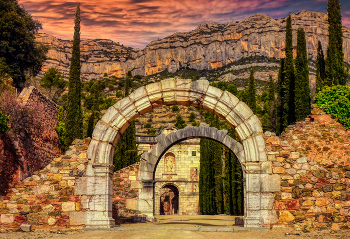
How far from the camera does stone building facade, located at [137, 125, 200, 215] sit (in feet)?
115

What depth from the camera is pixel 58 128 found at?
21.1 metres

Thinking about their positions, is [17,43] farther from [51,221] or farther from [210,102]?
[210,102]

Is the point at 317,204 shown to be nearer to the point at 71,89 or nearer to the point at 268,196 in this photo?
the point at 268,196

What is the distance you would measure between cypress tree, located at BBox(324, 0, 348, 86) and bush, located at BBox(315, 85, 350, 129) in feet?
10.1

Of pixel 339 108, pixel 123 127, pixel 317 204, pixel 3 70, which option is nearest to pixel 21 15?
pixel 3 70

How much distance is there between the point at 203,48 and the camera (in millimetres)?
99688

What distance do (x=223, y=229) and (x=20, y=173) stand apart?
373 inches

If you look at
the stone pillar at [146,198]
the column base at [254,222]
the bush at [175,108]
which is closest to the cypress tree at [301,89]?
the stone pillar at [146,198]

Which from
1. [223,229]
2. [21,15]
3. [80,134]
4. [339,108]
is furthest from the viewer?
[21,15]

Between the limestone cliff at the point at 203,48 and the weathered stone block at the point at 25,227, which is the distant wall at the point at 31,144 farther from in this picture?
the limestone cliff at the point at 203,48

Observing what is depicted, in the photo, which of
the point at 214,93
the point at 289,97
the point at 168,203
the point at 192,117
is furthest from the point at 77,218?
the point at 192,117

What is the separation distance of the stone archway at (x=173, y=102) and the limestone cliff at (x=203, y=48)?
82716 mm

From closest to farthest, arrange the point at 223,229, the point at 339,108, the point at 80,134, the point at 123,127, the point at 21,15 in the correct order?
the point at 223,229 → the point at 123,127 → the point at 339,108 → the point at 80,134 → the point at 21,15

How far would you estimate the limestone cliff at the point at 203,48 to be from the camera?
93.7 metres
